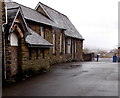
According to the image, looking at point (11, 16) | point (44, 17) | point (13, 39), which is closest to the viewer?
point (11, 16)

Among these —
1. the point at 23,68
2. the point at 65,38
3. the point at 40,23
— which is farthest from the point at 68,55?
the point at 23,68

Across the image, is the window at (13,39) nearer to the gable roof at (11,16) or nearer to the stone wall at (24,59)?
the stone wall at (24,59)

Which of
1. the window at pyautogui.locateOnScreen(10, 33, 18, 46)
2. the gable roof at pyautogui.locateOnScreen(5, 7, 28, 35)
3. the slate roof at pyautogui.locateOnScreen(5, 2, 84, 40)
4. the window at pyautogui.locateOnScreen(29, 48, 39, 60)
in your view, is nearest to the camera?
the gable roof at pyautogui.locateOnScreen(5, 7, 28, 35)

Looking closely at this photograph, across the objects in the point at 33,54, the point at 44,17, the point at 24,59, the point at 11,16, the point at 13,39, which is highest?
the point at 44,17

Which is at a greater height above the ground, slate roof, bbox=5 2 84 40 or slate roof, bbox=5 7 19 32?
slate roof, bbox=5 2 84 40

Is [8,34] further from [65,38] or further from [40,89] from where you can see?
[65,38]

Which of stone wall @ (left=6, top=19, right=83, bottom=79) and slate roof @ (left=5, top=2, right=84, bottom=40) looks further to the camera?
slate roof @ (left=5, top=2, right=84, bottom=40)

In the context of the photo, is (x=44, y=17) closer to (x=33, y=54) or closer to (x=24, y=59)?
(x=33, y=54)

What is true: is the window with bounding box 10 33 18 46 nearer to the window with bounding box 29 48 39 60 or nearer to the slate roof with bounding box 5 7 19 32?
the slate roof with bounding box 5 7 19 32

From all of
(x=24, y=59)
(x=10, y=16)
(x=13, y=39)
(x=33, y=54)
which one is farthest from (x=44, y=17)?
(x=10, y=16)

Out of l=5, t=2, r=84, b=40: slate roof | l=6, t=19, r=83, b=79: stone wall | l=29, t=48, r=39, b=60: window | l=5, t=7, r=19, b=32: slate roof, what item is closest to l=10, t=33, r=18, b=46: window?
l=6, t=19, r=83, b=79: stone wall

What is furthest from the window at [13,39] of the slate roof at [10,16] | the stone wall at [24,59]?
the slate roof at [10,16]

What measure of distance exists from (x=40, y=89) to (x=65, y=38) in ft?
56.9

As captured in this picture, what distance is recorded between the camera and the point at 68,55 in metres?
26.5
